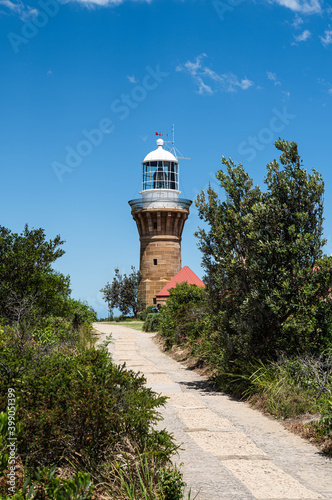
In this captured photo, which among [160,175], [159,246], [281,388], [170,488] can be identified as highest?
[160,175]

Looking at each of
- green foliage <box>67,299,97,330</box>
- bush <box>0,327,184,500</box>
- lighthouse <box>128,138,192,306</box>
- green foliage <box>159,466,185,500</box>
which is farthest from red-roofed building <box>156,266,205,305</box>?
green foliage <box>159,466,185,500</box>

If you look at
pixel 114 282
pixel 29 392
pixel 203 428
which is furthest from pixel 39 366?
pixel 114 282

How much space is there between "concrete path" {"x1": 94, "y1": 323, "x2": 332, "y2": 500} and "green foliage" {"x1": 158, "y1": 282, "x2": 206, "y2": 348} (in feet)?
20.9

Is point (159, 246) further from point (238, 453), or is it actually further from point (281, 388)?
point (238, 453)

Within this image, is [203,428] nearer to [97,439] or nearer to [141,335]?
[97,439]

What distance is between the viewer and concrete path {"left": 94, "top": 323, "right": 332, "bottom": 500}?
18.7 feet

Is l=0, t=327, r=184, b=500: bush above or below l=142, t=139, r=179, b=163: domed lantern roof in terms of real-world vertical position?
below

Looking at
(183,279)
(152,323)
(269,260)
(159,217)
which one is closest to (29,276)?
(269,260)

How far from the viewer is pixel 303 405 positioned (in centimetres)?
912

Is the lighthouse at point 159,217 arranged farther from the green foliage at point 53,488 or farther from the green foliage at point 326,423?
the green foliage at point 53,488

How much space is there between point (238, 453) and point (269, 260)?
5290 millimetres

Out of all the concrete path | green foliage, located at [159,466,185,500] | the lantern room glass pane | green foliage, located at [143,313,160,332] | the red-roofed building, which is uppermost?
the lantern room glass pane

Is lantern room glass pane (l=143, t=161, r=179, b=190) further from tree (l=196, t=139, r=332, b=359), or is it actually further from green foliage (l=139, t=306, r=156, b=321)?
tree (l=196, t=139, r=332, b=359)

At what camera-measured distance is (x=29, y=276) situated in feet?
48.4
